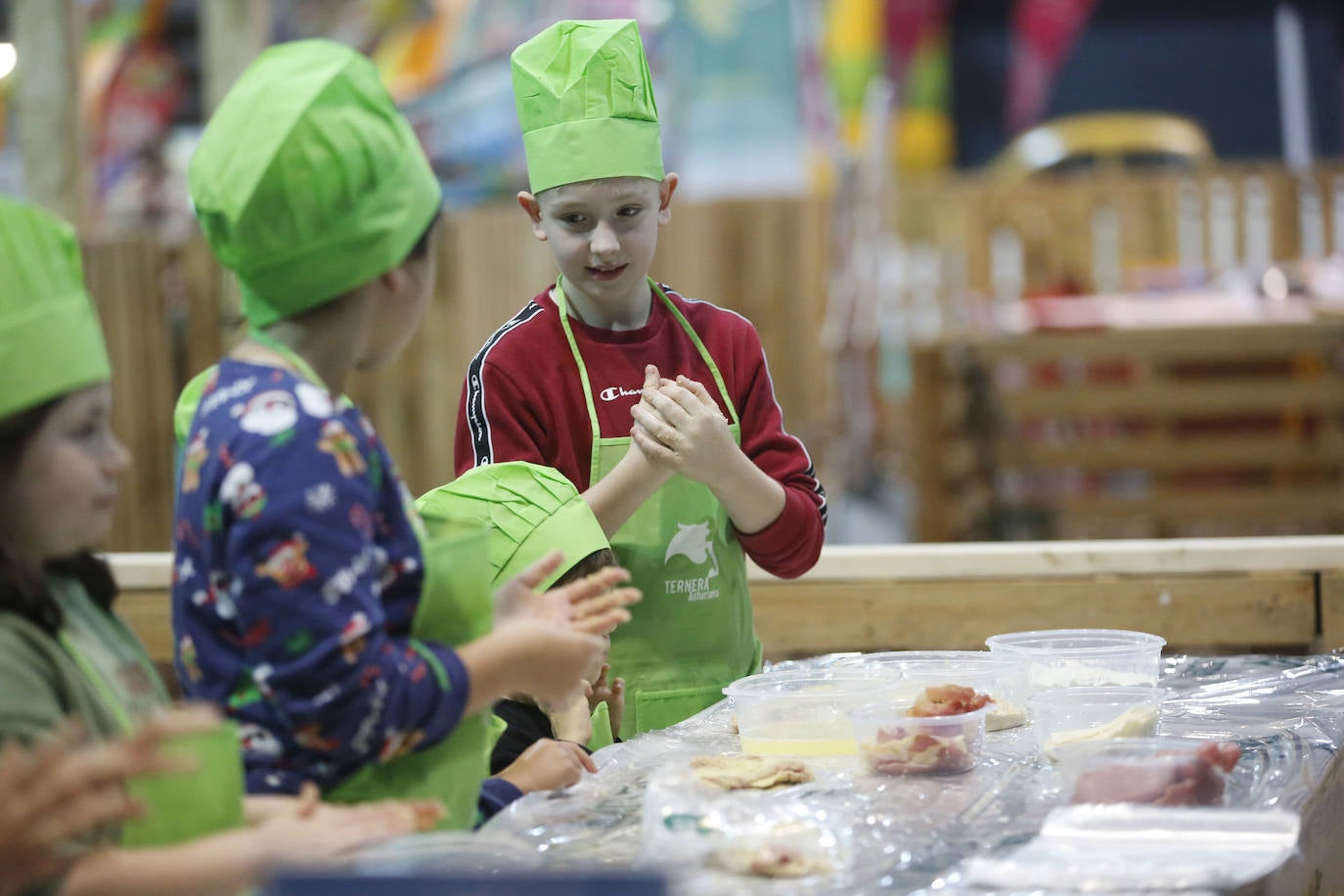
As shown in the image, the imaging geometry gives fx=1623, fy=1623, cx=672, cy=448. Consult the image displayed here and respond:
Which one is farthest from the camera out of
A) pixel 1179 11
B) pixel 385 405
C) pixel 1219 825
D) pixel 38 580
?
pixel 1179 11

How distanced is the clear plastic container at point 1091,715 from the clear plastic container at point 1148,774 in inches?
6.7

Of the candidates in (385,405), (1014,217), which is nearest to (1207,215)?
(1014,217)

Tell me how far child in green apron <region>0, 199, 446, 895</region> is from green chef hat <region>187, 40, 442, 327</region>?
0.54 feet

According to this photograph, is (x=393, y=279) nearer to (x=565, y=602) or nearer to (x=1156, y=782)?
(x=565, y=602)

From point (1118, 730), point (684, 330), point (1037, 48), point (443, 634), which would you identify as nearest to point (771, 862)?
point (443, 634)

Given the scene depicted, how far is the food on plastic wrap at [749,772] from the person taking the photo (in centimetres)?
199

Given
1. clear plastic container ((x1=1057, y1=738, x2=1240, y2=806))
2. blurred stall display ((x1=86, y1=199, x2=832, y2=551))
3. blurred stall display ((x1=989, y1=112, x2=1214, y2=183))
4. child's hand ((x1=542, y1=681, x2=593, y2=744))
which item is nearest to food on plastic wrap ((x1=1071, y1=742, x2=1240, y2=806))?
clear plastic container ((x1=1057, y1=738, x2=1240, y2=806))

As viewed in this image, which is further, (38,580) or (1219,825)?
(1219,825)

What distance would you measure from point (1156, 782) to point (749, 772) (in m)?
0.49

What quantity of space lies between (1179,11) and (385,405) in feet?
40.8

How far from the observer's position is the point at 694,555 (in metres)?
2.69

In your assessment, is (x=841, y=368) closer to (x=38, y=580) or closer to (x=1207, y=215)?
(x=1207, y=215)

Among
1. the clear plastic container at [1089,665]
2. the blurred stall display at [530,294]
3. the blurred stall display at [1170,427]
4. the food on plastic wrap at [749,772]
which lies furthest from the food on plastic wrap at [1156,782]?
the blurred stall display at [530,294]

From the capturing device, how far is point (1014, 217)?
984 centimetres
